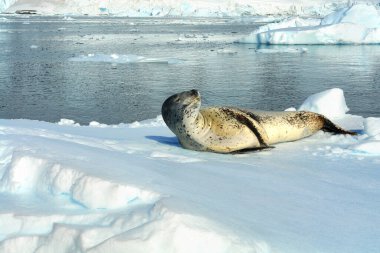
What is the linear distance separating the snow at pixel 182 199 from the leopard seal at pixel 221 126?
0.75ft

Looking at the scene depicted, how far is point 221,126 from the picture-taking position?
156 inches

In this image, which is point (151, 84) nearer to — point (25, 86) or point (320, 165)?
point (25, 86)

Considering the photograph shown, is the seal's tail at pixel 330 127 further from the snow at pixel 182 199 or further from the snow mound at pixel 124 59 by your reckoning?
the snow mound at pixel 124 59

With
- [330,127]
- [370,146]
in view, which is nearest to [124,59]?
[330,127]

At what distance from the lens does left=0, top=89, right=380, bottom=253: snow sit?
2004 millimetres

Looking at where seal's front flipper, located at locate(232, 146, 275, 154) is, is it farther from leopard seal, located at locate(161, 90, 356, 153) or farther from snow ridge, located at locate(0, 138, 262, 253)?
snow ridge, located at locate(0, 138, 262, 253)

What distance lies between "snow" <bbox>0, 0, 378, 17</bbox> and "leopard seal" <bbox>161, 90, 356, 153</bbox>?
7312 cm

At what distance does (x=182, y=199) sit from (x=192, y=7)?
82278mm

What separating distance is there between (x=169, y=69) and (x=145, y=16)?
71652 millimetres

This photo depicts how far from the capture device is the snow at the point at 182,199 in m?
2.00

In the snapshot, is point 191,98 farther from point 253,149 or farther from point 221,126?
point 253,149

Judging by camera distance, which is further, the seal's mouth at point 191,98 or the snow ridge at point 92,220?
the seal's mouth at point 191,98

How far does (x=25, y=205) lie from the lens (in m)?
2.45

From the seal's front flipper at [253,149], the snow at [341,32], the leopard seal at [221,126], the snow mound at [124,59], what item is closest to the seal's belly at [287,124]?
the leopard seal at [221,126]
